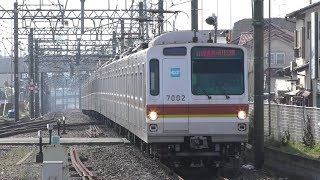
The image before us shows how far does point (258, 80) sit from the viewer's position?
1594cm

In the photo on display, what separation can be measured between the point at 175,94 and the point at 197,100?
472 millimetres

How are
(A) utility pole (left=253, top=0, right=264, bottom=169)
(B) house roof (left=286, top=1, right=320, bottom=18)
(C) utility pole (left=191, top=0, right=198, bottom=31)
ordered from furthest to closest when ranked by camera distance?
(B) house roof (left=286, top=1, right=320, bottom=18)
(C) utility pole (left=191, top=0, right=198, bottom=31)
(A) utility pole (left=253, top=0, right=264, bottom=169)

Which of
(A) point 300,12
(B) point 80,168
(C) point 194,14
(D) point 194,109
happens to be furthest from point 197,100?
(A) point 300,12

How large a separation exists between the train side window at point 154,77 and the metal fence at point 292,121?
5.54 meters

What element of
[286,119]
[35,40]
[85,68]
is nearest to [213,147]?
[286,119]

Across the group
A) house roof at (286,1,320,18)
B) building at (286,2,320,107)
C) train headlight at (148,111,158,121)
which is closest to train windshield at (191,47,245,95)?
train headlight at (148,111,158,121)

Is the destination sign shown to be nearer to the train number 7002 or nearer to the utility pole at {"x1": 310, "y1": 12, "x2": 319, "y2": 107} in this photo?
the train number 7002

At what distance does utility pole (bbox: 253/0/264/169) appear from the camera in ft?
52.0

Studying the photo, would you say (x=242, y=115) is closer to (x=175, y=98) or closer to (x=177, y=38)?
(x=175, y=98)

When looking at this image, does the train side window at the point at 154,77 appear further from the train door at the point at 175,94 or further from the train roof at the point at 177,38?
the train roof at the point at 177,38

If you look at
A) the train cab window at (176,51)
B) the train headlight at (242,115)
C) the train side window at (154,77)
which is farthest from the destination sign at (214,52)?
the train headlight at (242,115)

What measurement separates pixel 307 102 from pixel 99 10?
11699mm

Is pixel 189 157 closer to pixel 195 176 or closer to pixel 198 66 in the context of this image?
pixel 195 176

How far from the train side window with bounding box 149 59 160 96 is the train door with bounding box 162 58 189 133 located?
0.13 metres
